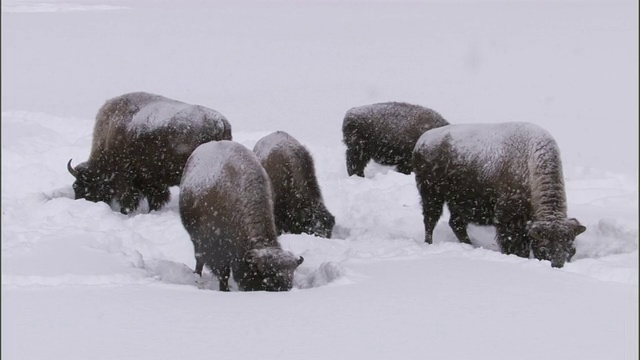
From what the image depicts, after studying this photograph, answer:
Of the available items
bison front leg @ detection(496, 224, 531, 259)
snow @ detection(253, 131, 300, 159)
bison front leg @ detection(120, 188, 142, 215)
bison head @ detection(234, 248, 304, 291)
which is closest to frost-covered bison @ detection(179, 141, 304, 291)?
bison head @ detection(234, 248, 304, 291)

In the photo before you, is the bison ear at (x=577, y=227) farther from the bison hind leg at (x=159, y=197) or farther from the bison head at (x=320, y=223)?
the bison hind leg at (x=159, y=197)

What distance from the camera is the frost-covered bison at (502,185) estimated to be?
28.0ft

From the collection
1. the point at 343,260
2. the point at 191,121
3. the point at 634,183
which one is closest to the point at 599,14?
the point at 634,183

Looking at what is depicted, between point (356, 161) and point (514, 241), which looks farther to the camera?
point (356, 161)

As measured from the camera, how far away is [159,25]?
106ft

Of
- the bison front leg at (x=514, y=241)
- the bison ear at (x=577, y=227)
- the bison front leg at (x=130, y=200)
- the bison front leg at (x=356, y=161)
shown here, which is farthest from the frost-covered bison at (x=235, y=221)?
the bison front leg at (x=356, y=161)

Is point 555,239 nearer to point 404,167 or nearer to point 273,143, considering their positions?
point 273,143

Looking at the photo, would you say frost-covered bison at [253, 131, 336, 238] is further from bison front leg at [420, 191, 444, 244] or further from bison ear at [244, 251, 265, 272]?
bison ear at [244, 251, 265, 272]

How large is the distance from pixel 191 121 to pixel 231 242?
152 inches

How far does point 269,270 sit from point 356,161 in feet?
21.1

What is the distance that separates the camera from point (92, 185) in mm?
12000

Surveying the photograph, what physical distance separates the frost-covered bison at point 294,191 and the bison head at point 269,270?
→ 246 cm

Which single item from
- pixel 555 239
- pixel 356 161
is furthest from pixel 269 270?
pixel 356 161

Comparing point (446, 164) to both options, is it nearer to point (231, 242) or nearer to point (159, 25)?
point (231, 242)
